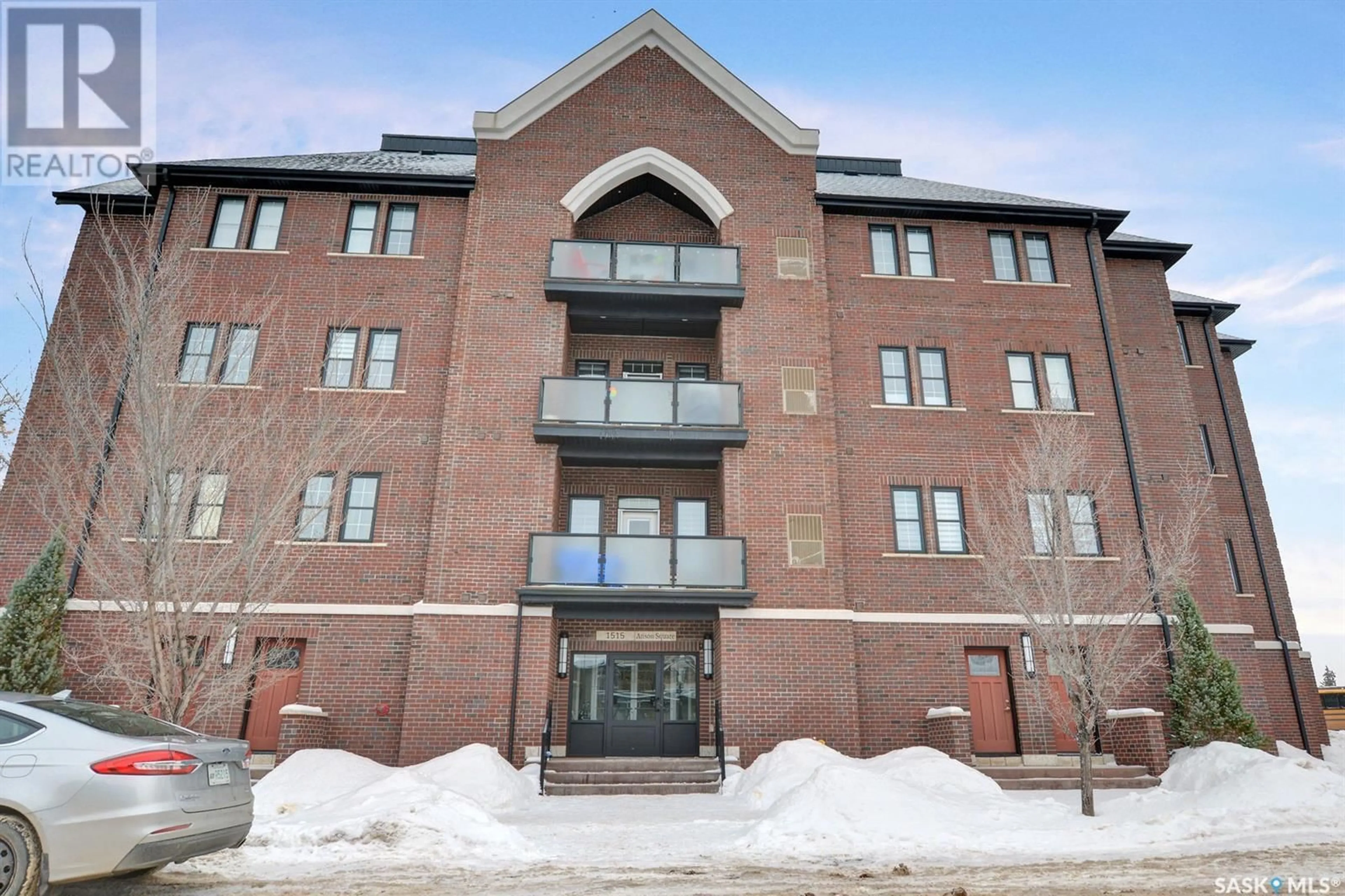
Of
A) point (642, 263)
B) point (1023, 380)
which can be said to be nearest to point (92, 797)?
point (642, 263)

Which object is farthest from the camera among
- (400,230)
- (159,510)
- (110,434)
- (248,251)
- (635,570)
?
(400,230)

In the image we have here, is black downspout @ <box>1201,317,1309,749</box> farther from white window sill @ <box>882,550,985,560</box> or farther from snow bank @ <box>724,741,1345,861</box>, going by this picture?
white window sill @ <box>882,550,985,560</box>

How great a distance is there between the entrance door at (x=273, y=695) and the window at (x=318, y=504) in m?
2.03

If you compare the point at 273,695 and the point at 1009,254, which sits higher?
the point at 1009,254

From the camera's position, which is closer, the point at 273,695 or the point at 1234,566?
the point at 273,695

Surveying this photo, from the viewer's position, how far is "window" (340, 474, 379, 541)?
15375mm

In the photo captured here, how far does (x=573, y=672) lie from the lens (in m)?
15.5

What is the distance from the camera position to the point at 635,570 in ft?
48.2

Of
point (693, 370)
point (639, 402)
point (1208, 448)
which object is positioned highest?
point (693, 370)

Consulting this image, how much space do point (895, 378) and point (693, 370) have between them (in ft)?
14.9

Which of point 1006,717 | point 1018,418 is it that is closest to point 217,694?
point 1006,717

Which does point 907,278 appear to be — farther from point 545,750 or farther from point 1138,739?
point 545,750

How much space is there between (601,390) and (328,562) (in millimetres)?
6240

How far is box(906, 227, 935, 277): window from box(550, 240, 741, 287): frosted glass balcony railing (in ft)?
14.9
